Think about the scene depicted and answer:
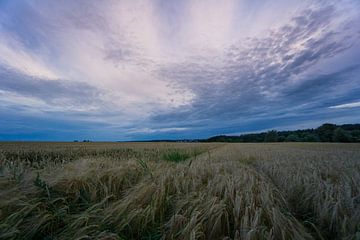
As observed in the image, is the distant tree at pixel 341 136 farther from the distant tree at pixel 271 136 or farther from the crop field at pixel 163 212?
the crop field at pixel 163 212

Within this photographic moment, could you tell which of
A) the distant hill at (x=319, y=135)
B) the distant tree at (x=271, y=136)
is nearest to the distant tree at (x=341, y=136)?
the distant hill at (x=319, y=135)

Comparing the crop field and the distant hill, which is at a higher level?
the distant hill

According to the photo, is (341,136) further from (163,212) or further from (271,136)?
(163,212)

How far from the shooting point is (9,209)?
224cm

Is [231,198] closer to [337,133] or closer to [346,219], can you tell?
[346,219]

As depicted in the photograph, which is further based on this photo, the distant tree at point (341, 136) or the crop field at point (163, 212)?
the distant tree at point (341, 136)

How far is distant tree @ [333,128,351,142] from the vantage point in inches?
2258

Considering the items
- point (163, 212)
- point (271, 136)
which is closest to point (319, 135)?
point (271, 136)

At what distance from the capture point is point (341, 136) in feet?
193

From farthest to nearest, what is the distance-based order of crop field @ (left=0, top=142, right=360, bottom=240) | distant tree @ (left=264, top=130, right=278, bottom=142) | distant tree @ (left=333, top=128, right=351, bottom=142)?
distant tree @ (left=264, top=130, right=278, bottom=142), distant tree @ (left=333, top=128, right=351, bottom=142), crop field @ (left=0, top=142, right=360, bottom=240)

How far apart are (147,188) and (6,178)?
78.2 inches

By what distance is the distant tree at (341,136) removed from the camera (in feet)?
188

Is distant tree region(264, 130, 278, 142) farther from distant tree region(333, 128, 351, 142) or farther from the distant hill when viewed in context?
distant tree region(333, 128, 351, 142)

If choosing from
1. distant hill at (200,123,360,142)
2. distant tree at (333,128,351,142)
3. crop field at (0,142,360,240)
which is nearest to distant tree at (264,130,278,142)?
distant hill at (200,123,360,142)
